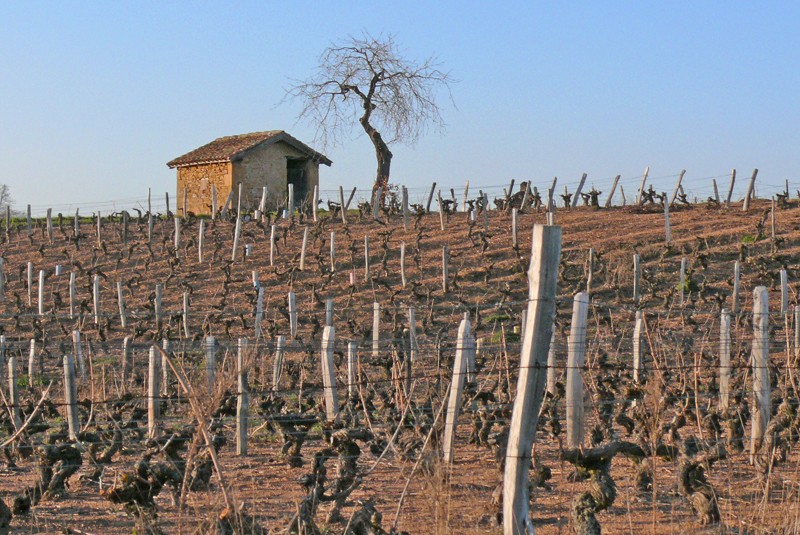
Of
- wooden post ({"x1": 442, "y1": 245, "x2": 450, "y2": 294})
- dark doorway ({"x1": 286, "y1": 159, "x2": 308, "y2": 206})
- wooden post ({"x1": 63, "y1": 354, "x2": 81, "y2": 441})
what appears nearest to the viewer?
wooden post ({"x1": 63, "y1": 354, "x2": 81, "y2": 441})

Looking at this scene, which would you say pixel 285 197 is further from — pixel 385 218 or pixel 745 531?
pixel 745 531

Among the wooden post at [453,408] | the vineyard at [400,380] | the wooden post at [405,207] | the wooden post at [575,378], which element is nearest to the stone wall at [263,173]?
the vineyard at [400,380]

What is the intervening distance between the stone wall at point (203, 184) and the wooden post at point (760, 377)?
2649 centimetres

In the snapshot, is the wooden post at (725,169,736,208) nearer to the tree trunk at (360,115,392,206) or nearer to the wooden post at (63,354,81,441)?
the tree trunk at (360,115,392,206)

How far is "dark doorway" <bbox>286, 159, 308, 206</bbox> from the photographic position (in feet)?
117

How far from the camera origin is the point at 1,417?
10086mm

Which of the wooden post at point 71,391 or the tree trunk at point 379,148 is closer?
the wooden post at point 71,391

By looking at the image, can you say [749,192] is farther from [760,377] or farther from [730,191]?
[760,377]

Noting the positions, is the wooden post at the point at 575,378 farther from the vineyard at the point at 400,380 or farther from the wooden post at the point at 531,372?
the wooden post at the point at 531,372

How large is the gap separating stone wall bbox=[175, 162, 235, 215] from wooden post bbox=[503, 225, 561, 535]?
29.2m

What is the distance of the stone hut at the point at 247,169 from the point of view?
1305 inches

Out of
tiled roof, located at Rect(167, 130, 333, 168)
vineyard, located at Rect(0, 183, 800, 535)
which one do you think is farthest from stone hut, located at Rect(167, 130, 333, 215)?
vineyard, located at Rect(0, 183, 800, 535)

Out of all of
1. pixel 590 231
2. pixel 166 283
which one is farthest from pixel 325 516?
pixel 590 231

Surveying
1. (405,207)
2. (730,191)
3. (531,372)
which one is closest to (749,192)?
(730,191)
